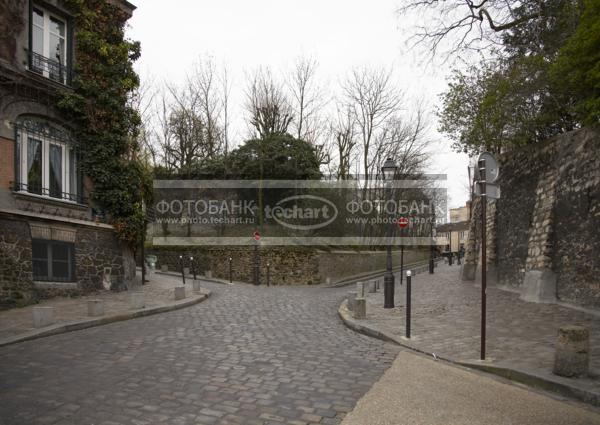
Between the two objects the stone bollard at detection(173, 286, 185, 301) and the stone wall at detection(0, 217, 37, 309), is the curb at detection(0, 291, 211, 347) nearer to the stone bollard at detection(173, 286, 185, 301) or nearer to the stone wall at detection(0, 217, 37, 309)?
the stone bollard at detection(173, 286, 185, 301)

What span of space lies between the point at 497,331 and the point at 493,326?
512 millimetres

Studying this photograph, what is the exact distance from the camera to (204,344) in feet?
24.3

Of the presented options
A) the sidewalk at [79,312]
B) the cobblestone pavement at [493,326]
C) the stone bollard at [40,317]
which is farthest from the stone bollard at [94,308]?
the cobblestone pavement at [493,326]

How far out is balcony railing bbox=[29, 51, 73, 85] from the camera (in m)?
12.5

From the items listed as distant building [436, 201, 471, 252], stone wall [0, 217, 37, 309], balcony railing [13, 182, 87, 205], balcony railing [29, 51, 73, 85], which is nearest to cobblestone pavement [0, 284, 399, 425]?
stone wall [0, 217, 37, 309]

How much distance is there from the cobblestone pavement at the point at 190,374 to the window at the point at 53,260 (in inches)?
171

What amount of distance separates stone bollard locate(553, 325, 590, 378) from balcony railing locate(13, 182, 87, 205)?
1262cm

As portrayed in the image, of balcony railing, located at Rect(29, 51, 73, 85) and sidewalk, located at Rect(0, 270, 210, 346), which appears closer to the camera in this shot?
sidewalk, located at Rect(0, 270, 210, 346)

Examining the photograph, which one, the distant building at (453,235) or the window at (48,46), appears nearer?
the window at (48,46)

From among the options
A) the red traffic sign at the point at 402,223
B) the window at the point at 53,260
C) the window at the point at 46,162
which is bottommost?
the window at the point at 53,260

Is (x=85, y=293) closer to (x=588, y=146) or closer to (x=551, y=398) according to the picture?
(x=551, y=398)

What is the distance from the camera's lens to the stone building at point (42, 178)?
11531 mm

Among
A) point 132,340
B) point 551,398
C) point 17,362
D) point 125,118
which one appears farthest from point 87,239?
point 551,398

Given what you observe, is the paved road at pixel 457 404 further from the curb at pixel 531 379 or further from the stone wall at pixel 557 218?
the stone wall at pixel 557 218
